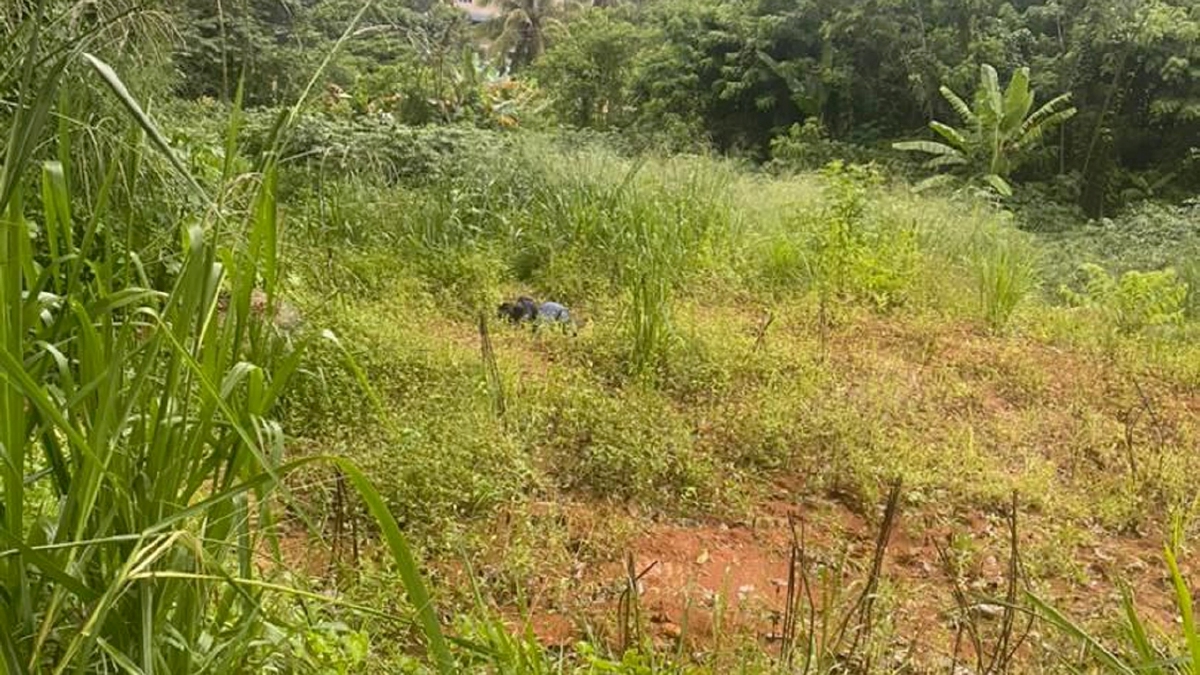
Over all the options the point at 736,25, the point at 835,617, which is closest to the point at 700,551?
the point at 835,617

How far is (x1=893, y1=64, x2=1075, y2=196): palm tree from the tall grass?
1190 centimetres

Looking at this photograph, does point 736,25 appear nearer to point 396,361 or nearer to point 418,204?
point 418,204

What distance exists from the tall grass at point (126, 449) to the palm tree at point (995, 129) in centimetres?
1190

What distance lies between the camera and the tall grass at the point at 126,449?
2.80ft

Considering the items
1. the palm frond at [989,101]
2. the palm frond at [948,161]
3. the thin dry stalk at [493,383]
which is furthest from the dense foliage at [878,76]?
the thin dry stalk at [493,383]

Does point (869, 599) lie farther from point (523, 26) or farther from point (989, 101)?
point (523, 26)

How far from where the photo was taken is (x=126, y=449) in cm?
95

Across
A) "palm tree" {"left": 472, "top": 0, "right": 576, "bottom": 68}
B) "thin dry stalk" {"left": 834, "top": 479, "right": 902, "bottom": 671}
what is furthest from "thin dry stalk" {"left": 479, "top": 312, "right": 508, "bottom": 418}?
"palm tree" {"left": 472, "top": 0, "right": 576, "bottom": 68}

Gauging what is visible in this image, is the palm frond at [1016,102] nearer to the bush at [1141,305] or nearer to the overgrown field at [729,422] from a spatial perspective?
the overgrown field at [729,422]

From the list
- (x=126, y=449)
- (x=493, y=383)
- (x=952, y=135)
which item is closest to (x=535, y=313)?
(x=493, y=383)

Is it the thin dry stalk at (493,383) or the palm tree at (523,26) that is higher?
the palm tree at (523,26)

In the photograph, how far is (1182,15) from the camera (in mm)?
12852

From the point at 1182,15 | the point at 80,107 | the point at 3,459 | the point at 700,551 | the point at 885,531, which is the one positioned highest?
the point at 1182,15

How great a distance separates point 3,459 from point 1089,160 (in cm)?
1615
